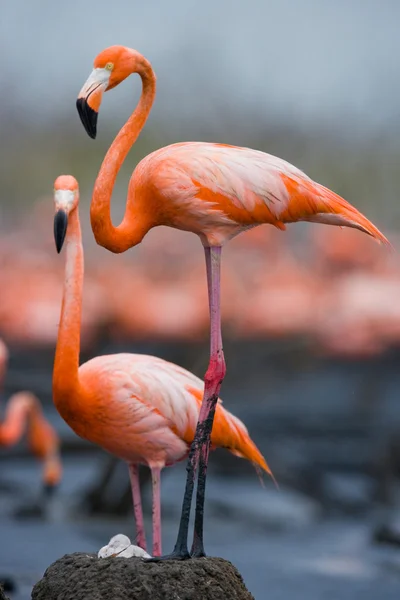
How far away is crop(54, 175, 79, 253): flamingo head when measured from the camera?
12.0ft

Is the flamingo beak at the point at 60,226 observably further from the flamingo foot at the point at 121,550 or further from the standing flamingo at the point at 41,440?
the standing flamingo at the point at 41,440

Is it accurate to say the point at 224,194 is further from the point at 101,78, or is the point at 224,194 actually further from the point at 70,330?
the point at 70,330

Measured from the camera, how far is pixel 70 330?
379 cm

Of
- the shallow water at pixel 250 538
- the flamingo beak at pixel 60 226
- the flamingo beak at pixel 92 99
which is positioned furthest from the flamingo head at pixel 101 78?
the shallow water at pixel 250 538

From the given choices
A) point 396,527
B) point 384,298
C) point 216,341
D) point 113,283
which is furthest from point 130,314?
point 216,341

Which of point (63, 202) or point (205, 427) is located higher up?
point (63, 202)

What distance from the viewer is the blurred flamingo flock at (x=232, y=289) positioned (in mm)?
8828

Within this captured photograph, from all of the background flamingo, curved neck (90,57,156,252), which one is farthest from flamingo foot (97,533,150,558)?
the background flamingo

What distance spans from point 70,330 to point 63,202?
457 millimetres

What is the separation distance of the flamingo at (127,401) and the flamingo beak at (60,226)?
0.04 metres

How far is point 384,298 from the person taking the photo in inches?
351

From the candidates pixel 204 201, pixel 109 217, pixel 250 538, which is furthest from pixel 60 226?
pixel 250 538

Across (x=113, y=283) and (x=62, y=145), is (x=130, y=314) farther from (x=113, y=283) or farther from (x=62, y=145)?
(x=62, y=145)

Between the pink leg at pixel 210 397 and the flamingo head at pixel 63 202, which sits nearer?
the pink leg at pixel 210 397
